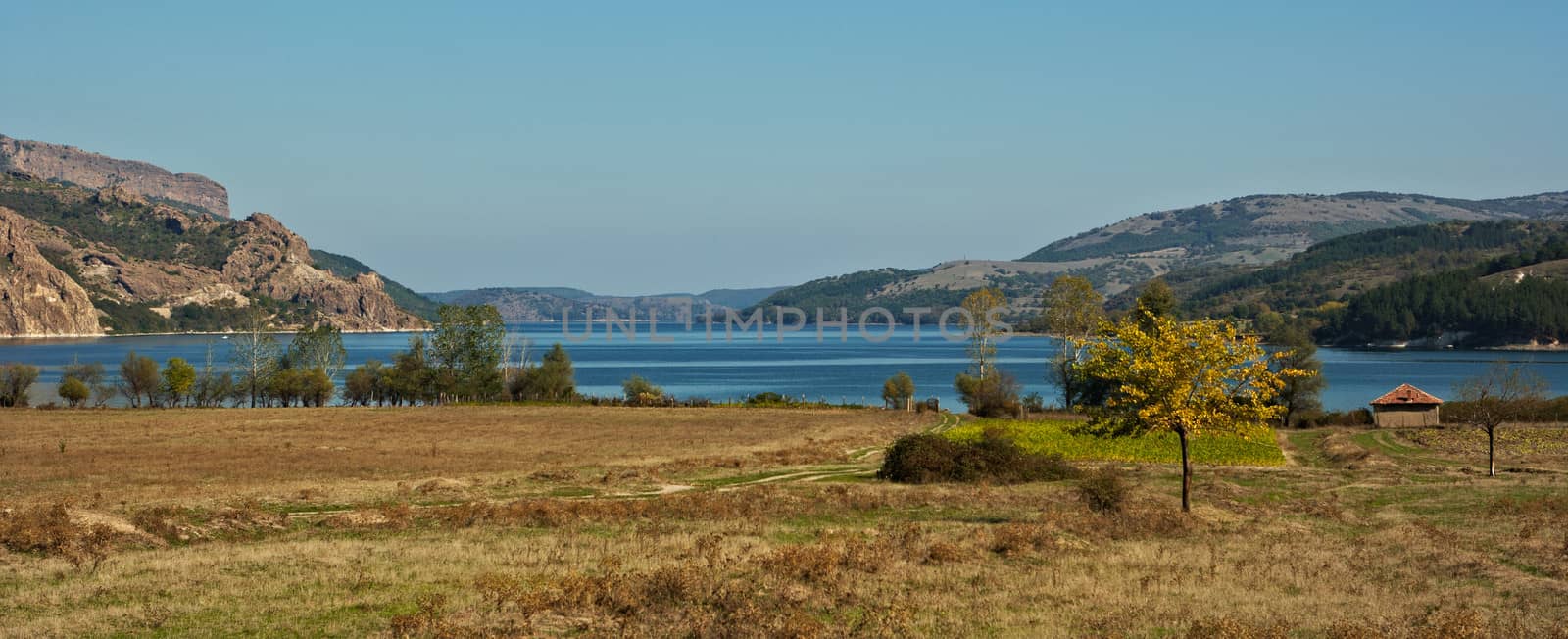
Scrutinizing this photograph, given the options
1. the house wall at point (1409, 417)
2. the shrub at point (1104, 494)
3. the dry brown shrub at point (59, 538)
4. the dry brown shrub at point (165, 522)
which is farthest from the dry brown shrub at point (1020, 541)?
the house wall at point (1409, 417)

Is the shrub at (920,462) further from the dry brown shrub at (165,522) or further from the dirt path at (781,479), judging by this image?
the dry brown shrub at (165,522)

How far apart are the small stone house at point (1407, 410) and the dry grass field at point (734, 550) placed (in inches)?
1210

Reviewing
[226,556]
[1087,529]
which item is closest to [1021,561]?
[1087,529]

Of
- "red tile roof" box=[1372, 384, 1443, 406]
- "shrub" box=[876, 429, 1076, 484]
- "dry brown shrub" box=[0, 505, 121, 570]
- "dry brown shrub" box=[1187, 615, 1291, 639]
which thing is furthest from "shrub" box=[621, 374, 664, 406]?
"dry brown shrub" box=[1187, 615, 1291, 639]

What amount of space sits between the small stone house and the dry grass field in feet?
101

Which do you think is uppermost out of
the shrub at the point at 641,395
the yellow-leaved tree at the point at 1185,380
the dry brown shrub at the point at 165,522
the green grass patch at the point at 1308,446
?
the yellow-leaved tree at the point at 1185,380

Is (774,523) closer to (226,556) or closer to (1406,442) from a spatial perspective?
(226,556)

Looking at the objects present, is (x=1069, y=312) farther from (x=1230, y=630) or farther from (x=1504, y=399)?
(x=1230, y=630)

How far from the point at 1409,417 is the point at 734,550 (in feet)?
225

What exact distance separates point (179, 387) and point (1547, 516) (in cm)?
9932

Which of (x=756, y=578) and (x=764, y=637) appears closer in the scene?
(x=764, y=637)

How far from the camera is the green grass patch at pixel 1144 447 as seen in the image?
53375 mm

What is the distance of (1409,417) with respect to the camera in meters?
75.9

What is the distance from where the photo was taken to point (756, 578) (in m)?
19.1
